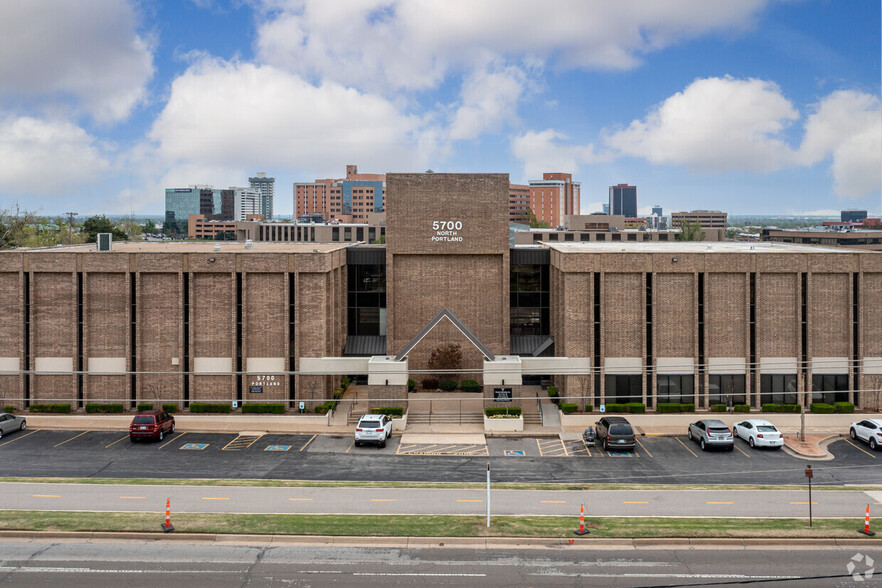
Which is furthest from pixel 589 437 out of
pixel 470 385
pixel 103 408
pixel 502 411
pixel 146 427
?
pixel 103 408

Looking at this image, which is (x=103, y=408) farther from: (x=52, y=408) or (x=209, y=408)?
(x=209, y=408)

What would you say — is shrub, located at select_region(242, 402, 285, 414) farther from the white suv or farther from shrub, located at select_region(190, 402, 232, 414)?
the white suv

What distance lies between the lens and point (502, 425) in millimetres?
42250

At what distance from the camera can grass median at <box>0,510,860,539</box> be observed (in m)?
24.7

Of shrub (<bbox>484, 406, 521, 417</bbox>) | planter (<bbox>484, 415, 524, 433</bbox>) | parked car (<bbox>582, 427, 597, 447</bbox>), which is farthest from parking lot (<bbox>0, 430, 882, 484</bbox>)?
shrub (<bbox>484, 406, 521, 417</bbox>)

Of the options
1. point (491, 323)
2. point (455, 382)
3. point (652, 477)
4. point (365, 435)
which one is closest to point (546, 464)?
point (652, 477)

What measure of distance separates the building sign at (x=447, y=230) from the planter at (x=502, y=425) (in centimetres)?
1408

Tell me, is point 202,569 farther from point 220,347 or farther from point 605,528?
point 220,347

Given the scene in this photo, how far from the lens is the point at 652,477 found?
33.4 meters

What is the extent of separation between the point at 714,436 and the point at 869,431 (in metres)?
8.54

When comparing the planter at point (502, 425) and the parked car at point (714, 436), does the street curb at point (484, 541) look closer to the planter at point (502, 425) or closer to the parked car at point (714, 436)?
the parked car at point (714, 436)

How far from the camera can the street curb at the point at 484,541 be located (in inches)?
945

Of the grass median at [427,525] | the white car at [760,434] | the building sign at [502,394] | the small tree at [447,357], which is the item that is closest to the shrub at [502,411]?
the building sign at [502,394]

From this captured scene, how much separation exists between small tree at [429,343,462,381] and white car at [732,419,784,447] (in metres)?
17.2
